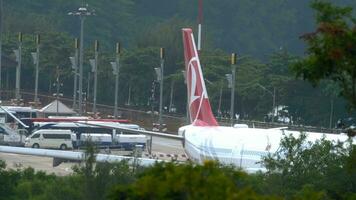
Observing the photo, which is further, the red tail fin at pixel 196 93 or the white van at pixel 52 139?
the white van at pixel 52 139

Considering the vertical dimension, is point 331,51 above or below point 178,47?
below

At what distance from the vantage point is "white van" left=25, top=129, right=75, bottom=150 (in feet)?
210

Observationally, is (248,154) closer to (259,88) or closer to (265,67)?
(259,88)

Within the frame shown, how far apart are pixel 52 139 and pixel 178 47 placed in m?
39.8

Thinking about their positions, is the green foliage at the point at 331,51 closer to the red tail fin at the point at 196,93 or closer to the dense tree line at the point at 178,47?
the dense tree line at the point at 178,47

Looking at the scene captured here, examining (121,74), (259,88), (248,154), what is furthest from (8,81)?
(248,154)

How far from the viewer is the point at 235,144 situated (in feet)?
141

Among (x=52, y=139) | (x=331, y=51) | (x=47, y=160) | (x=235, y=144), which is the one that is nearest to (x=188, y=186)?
(x=331, y=51)

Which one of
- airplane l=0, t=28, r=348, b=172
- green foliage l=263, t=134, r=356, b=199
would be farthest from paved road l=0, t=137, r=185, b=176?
green foliage l=263, t=134, r=356, b=199

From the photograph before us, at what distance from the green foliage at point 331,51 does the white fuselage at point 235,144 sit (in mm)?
24338

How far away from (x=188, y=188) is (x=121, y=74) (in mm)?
83077

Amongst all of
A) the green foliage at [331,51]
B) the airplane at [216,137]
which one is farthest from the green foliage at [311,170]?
the green foliage at [331,51]

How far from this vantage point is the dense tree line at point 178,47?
8412 centimetres

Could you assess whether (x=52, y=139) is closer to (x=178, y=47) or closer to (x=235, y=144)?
(x=235, y=144)
